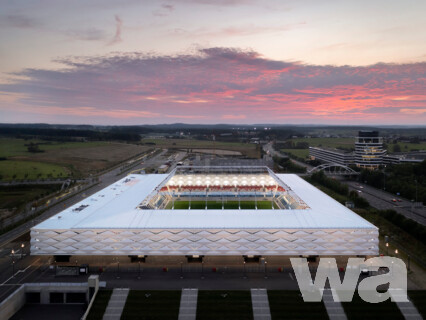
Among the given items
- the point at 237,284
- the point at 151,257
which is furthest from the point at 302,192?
the point at 151,257

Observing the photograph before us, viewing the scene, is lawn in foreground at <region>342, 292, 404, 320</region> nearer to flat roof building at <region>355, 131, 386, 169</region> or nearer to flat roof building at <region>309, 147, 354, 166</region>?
flat roof building at <region>309, 147, 354, 166</region>

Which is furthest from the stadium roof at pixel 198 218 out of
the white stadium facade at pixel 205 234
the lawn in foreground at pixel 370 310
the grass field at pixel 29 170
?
the grass field at pixel 29 170

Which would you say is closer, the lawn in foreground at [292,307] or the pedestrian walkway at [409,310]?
the pedestrian walkway at [409,310]

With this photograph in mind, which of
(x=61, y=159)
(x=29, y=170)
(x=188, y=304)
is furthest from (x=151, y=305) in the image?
(x=61, y=159)

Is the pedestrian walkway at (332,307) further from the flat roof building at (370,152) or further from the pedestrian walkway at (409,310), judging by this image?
the flat roof building at (370,152)

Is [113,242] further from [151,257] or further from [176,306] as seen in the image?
[176,306]
